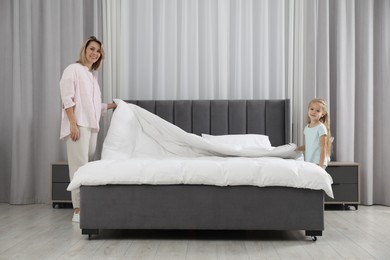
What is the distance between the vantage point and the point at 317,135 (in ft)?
13.7

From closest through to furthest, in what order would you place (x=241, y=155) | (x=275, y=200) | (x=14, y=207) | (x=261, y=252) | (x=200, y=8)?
(x=261, y=252) < (x=275, y=200) < (x=241, y=155) < (x=14, y=207) < (x=200, y=8)

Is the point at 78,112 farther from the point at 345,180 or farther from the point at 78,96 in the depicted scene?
the point at 345,180

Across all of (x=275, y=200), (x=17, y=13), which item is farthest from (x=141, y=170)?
(x=17, y=13)

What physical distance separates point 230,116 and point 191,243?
212cm

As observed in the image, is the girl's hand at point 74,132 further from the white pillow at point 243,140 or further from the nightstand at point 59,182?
the white pillow at point 243,140

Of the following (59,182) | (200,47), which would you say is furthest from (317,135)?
(59,182)

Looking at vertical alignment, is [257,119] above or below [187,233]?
above

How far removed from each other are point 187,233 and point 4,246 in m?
1.26

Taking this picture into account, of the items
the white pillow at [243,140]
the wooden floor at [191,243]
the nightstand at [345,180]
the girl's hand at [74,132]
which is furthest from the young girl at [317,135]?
the girl's hand at [74,132]

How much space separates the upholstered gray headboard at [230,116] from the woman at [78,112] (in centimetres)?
103

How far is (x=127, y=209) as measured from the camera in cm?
360

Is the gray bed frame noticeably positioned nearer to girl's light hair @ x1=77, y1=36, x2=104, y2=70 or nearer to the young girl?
the young girl

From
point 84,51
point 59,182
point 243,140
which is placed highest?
point 84,51

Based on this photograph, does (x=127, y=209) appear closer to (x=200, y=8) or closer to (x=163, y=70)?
(x=163, y=70)
